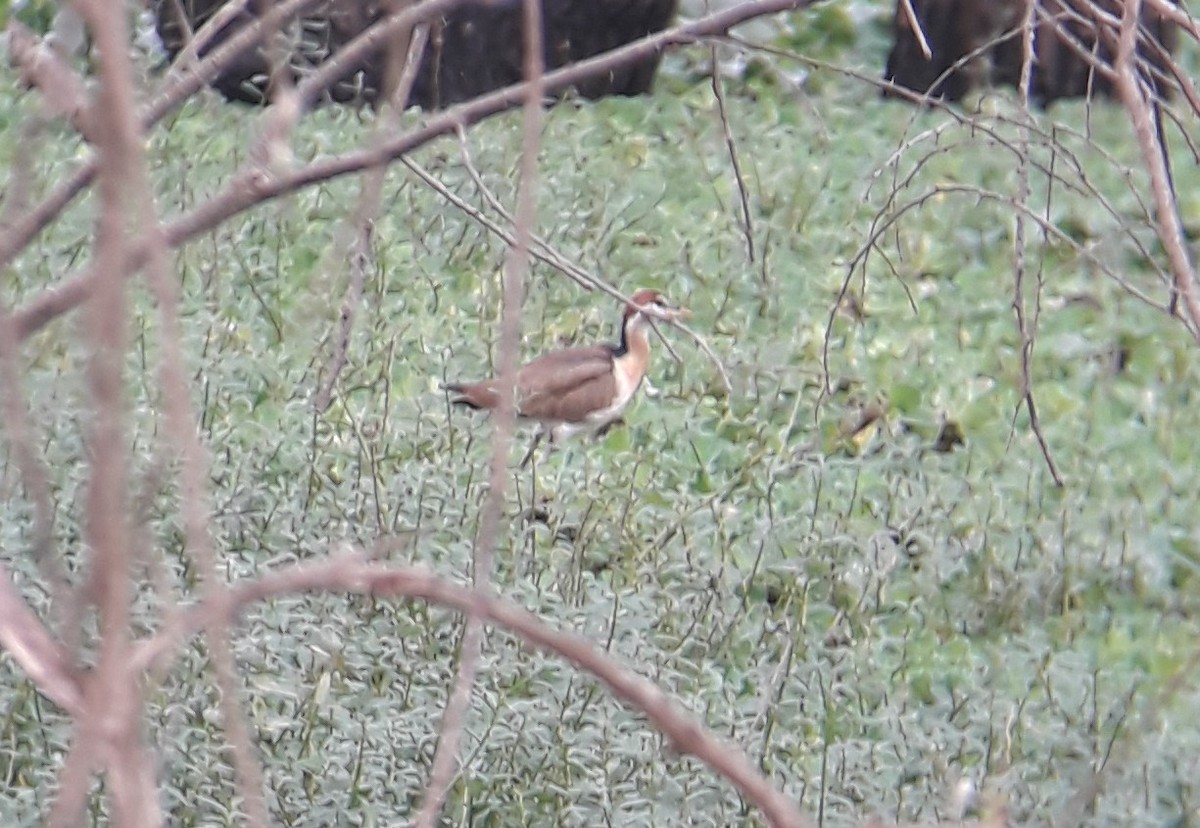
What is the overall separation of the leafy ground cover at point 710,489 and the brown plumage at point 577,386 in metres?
0.09

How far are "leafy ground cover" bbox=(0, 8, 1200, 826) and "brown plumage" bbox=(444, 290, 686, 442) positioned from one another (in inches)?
3.5

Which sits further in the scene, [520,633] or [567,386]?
[567,386]

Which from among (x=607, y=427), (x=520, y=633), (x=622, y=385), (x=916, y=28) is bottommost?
(x=607, y=427)

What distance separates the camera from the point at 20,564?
3.68 metres

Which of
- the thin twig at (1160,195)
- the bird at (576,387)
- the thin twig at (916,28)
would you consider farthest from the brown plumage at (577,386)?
the thin twig at (1160,195)

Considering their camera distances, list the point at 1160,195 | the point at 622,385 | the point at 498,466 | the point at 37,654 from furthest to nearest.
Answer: the point at 622,385, the point at 1160,195, the point at 498,466, the point at 37,654

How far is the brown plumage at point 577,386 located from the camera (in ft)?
16.4

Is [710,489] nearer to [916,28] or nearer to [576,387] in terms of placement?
[576,387]

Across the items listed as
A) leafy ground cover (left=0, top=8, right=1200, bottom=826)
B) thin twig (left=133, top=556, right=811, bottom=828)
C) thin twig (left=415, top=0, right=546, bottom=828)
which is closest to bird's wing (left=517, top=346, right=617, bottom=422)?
leafy ground cover (left=0, top=8, right=1200, bottom=826)

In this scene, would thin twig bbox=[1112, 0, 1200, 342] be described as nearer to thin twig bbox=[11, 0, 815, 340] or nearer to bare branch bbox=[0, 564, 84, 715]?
thin twig bbox=[11, 0, 815, 340]

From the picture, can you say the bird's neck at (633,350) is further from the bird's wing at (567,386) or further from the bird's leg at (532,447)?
the bird's leg at (532,447)

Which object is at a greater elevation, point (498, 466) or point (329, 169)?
point (498, 466)

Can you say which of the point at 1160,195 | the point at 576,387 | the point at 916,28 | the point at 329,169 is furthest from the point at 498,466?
the point at 576,387

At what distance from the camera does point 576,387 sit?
5012mm
